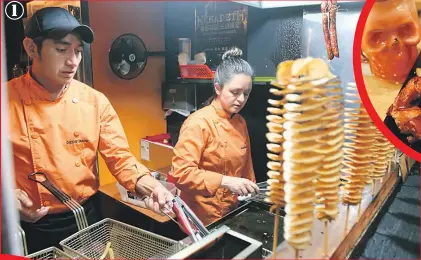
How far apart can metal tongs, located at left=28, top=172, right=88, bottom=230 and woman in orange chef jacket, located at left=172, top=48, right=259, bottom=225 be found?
1.20 feet

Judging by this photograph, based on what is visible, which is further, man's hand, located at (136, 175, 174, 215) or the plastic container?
the plastic container

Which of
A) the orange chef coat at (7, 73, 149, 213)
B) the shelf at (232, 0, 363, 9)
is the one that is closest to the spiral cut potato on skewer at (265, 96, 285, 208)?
the shelf at (232, 0, 363, 9)

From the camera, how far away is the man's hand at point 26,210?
1189 mm

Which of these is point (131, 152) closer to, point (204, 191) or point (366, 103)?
point (204, 191)

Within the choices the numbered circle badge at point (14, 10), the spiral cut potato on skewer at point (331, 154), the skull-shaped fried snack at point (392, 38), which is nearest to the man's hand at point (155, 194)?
the spiral cut potato on skewer at point (331, 154)

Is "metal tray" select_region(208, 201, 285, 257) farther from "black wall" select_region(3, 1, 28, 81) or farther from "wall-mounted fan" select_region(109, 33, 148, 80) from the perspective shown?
"black wall" select_region(3, 1, 28, 81)

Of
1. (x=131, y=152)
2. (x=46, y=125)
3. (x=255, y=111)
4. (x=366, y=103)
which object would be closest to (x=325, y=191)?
(x=366, y=103)

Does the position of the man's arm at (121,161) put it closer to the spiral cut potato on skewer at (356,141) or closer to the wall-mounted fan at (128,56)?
the wall-mounted fan at (128,56)

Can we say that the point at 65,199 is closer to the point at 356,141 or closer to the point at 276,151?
the point at 276,151

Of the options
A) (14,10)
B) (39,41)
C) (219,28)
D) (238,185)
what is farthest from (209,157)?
(14,10)

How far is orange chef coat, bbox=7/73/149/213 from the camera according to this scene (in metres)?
1.18

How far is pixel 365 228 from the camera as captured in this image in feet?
3.92

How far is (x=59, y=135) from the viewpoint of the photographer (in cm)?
122

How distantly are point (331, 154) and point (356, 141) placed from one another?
22cm
